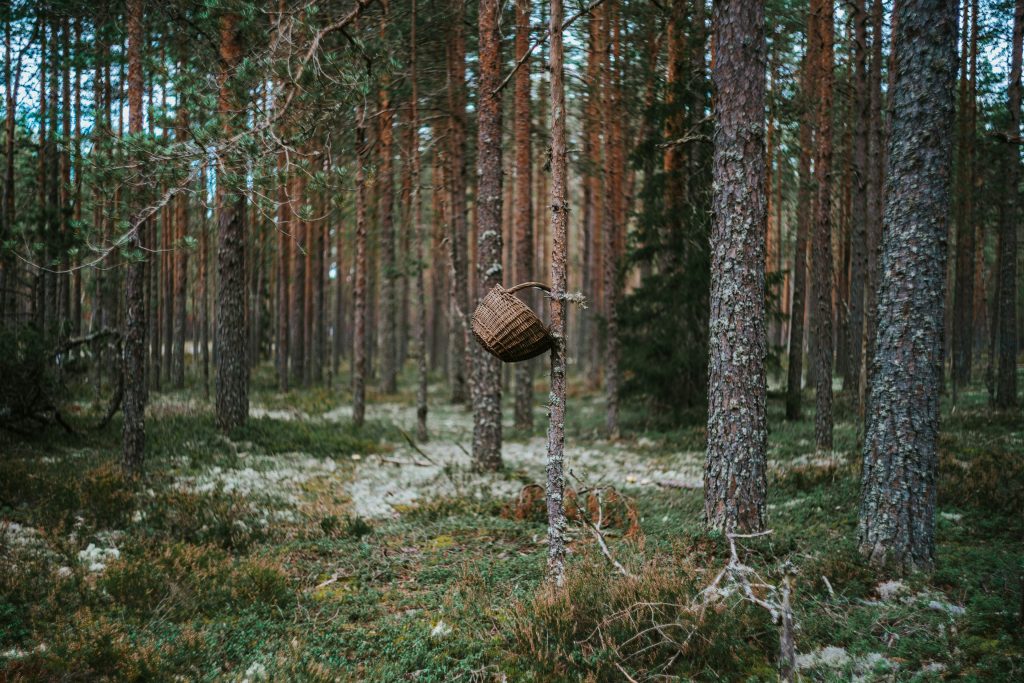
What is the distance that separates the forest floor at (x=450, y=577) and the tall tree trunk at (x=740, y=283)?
686mm

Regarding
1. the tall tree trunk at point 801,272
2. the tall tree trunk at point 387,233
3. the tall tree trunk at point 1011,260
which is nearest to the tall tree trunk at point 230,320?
the tall tree trunk at point 387,233

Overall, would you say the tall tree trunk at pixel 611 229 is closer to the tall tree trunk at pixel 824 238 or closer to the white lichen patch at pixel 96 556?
the tall tree trunk at pixel 824 238

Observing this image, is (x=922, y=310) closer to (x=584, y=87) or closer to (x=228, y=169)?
(x=228, y=169)

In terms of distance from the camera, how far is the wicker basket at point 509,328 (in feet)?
15.9

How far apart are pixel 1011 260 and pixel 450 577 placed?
14.3 metres

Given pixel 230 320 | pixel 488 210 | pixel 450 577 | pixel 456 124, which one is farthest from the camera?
pixel 456 124

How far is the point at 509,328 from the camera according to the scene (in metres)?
4.88

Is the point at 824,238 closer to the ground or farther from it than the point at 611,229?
closer to the ground

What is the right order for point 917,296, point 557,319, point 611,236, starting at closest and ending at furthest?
point 557,319 < point 917,296 < point 611,236

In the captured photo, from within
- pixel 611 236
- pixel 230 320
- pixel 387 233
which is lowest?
pixel 230 320

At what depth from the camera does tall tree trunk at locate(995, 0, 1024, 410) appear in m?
11.2

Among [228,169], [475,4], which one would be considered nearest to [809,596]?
[228,169]

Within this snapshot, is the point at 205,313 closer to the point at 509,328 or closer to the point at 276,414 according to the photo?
the point at 276,414

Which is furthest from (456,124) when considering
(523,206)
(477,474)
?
(477,474)
